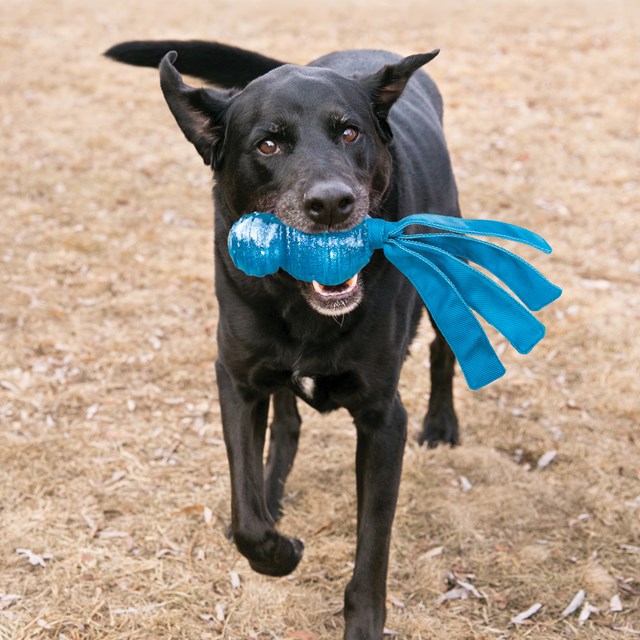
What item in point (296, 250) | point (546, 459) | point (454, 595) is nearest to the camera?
point (296, 250)

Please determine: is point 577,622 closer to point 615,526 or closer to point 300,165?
point 615,526

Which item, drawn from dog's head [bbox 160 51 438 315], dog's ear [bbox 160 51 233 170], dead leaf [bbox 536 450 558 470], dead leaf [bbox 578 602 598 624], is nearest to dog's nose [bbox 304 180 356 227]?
dog's head [bbox 160 51 438 315]

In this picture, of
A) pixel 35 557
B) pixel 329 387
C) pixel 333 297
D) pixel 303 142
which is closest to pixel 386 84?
pixel 303 142

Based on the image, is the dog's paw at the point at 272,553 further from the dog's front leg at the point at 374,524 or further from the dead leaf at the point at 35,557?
the dead leaf at the point at 35,557

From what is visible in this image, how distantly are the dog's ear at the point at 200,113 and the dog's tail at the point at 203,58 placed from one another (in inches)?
30.0

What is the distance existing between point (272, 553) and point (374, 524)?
0.39 m

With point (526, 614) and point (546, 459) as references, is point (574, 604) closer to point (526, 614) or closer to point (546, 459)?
point (526, 614)

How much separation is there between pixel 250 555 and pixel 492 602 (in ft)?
3.47

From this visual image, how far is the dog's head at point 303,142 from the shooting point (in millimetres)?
2812

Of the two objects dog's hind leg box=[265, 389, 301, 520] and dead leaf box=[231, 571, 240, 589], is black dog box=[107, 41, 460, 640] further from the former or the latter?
dog's hind leg box=[265, 389, 301, 520]

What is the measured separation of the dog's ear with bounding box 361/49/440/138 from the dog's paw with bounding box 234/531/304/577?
5.11 feet

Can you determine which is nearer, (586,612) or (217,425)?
(586,612)

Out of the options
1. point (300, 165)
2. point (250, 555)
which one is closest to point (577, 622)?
point (250, 555)

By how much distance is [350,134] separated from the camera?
3.02m
